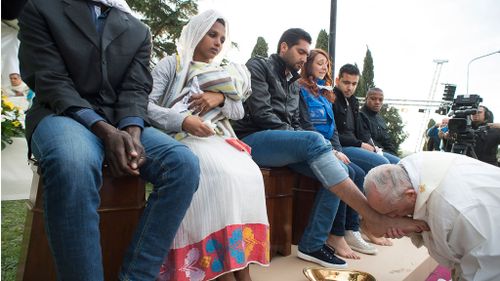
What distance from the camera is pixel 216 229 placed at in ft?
5.76

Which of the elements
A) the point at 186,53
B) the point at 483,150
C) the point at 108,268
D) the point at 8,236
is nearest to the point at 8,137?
the point at 8,236

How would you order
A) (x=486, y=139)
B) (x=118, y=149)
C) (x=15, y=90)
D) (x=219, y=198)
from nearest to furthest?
(x=118, y=149) → (x=219, y=198) → (x=15, y=90) → (x=486, y=139)

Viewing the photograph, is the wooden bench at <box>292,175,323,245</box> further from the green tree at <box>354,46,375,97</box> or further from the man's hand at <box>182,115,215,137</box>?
the green tree at <box>354,46,375,97</box>

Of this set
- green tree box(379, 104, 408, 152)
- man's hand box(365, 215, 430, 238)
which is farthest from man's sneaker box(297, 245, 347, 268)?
green tree box(379, 104, 408, 152)

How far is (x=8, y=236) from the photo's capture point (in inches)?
108

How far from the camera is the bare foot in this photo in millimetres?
2736

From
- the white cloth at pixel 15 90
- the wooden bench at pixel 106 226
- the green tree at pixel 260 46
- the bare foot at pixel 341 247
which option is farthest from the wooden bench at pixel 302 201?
the green tree at pixel 260 46

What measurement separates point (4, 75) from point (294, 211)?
4.77 m

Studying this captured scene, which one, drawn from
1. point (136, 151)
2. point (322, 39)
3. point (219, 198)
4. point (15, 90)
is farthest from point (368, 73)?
point (136, 151)

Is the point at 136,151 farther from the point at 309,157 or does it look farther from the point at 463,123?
the point at 463,123

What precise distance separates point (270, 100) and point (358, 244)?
130cm

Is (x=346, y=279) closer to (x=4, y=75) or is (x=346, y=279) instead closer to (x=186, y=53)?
(x=186, y=53)

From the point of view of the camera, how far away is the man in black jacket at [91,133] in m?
1.24

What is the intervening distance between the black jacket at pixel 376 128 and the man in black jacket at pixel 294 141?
1.75 metres
